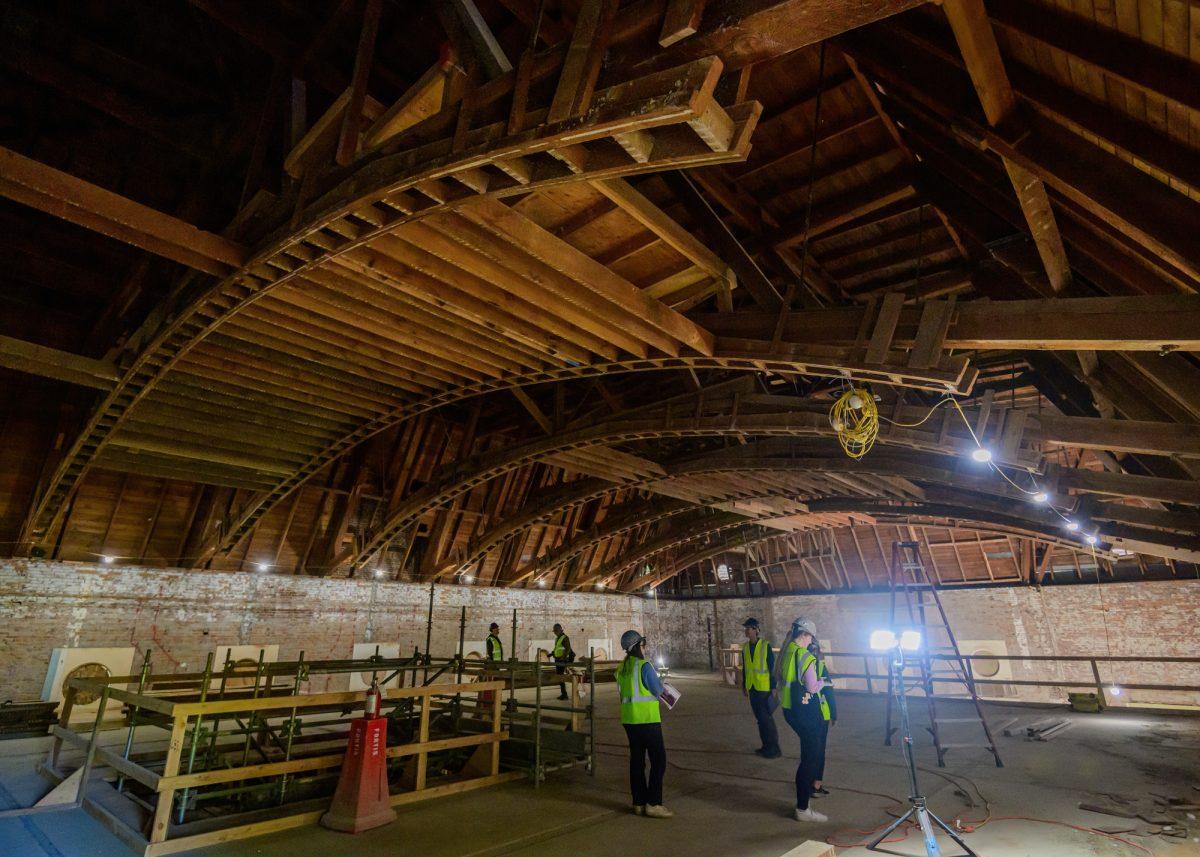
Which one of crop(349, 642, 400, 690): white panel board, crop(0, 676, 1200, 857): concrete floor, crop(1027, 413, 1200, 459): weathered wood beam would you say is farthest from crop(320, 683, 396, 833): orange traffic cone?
crop(349, 642, 400, 690): white panel board

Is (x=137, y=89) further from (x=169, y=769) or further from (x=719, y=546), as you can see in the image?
(x=719, y=546)

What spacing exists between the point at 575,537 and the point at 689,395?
507 inches

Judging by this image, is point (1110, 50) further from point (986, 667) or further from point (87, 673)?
point (986, 667)

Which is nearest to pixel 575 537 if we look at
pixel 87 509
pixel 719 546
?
pixel 719 546

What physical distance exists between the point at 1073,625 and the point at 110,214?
27720 millimetres

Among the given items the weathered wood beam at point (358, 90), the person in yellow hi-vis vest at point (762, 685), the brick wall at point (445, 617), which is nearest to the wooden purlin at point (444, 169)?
the weathered wood beam at point (358, 90)

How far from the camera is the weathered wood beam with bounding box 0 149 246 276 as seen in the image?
17.7ft

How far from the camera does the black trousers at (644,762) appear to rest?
615cm

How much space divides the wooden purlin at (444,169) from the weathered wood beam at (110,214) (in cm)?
31

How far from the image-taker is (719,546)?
26250 millimetres

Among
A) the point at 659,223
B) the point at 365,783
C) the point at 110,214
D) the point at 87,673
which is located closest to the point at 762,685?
the point at 365,783

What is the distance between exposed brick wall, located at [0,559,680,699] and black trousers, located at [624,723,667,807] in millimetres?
13577

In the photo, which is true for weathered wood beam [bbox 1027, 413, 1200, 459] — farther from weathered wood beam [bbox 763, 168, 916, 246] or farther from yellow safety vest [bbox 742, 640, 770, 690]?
yellow safety vest [bbox 742, 640, 770, 690]

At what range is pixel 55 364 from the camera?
8695 mm
